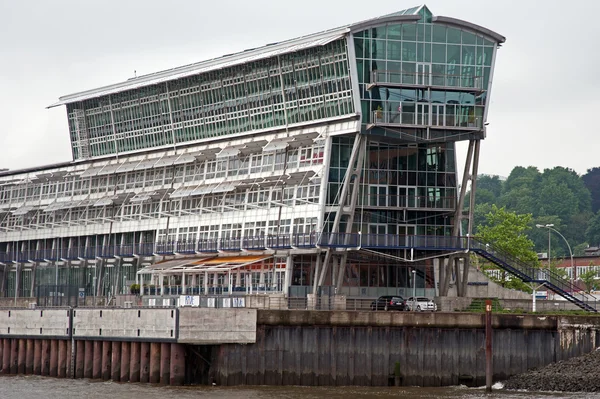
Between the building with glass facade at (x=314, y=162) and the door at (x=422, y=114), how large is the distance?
0.25ft

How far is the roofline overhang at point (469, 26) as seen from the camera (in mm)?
102375

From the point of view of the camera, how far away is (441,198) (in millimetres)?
106312

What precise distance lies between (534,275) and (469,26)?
2043 cm

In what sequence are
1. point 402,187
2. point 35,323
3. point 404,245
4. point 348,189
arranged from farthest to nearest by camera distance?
1. point 402,187
2. point 348,189
3. point 404,245
4. point 35,323

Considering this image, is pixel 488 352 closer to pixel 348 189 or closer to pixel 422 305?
pixel 422 305

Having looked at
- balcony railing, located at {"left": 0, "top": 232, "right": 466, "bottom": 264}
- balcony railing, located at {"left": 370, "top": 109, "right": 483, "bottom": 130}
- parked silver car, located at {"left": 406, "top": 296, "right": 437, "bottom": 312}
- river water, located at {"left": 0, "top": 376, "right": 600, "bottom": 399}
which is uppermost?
balcony railing, located at {"left": 370, "top": 109, "right": 483, "bottom": 130}

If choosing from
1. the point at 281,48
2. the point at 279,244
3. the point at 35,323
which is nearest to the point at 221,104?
the point at 281,48

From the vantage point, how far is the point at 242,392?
74.8m

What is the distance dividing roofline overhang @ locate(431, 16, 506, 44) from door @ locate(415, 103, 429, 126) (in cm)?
673

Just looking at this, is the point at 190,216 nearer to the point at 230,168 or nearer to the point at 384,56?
the point at 230,168

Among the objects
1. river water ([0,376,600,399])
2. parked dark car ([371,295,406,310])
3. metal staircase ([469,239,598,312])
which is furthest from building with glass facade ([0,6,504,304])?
river water ([0,376,600,399])

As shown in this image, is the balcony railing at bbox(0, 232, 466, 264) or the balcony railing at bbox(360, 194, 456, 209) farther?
the balcony railing at bbox(360, 194, 456, 209)

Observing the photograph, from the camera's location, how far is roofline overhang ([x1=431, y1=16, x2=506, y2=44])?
102 m

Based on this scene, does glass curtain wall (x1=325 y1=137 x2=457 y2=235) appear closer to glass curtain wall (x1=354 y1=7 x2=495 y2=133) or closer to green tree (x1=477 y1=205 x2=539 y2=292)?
glass curtain wall (x1=354 y1=7 x2=495 y2=133)
